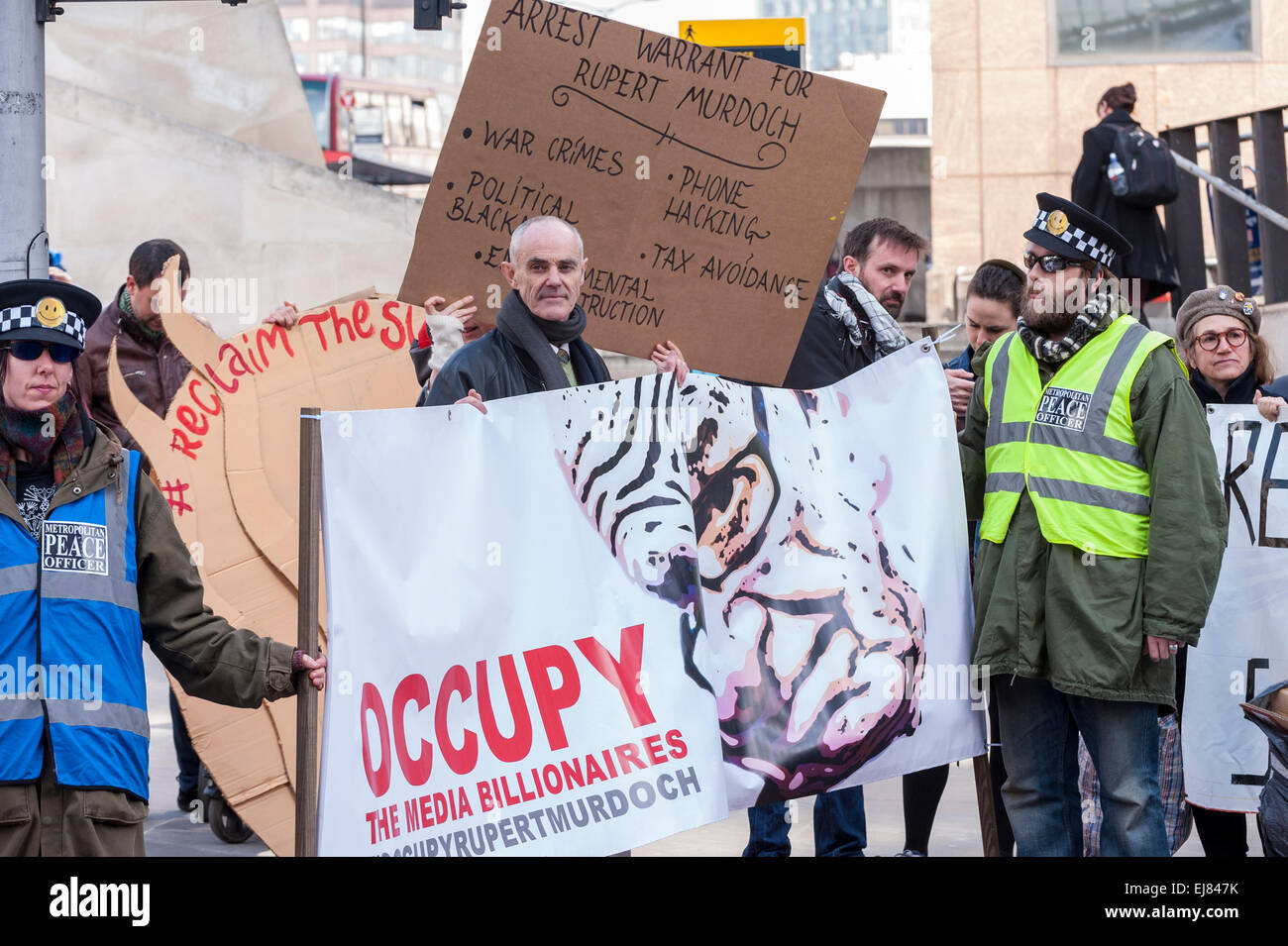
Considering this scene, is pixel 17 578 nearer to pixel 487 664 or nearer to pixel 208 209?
pixel 487 664

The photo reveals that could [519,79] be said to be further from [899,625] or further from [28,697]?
[28,697]

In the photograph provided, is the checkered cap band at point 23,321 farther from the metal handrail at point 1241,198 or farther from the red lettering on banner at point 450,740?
the metal handrail at point 1241,198

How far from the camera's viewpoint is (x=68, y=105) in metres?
14.0

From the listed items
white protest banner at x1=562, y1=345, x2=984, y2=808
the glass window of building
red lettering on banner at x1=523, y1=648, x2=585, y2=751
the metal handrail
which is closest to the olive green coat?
white protest banner at x1=562, y1=345, x2=984, y2=808

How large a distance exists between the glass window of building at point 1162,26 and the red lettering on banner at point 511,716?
1212 centimetres

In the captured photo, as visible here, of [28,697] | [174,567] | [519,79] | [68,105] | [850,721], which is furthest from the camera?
[68,105]

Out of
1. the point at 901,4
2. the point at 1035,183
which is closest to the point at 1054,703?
the point at 1035,183

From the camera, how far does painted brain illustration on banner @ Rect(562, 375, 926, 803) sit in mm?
4453

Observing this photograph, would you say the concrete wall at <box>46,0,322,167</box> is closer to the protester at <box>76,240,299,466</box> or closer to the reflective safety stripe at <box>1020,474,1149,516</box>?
the protester at <box>76,240,299,466</box>

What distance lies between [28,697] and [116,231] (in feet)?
37.4

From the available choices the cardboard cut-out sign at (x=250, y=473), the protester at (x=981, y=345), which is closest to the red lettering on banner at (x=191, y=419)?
the cardboard cut-out sign at (x=250, y=473)

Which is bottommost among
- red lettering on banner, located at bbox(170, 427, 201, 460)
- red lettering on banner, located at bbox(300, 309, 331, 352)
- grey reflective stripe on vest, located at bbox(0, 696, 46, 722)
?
grey reflective stripe on vest, located at bbox(0, 696, 46, 722)

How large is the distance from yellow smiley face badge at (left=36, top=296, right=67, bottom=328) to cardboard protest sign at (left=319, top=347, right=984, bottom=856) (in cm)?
65

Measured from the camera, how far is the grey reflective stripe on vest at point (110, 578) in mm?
3617
